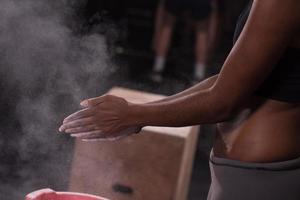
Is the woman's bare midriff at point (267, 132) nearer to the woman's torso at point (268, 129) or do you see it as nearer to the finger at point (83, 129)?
the woman's torso at point (268, 129)

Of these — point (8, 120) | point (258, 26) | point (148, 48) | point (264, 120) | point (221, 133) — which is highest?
point (258, 26)

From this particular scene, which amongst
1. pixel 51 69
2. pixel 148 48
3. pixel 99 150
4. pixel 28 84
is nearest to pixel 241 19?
pixel 99 150

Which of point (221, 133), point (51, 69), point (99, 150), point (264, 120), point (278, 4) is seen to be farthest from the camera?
point (51, 69)

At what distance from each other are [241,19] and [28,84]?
2365 millimetres

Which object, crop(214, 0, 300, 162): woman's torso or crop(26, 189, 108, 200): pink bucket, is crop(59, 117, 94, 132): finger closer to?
crop(26, 189, 108, 200): pink bucket

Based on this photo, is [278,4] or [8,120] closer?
[278,4]

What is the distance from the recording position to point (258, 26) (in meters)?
1.38

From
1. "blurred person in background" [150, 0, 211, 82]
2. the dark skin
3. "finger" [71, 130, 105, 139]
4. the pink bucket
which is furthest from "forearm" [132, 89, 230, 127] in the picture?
"blurred person in background" [150, 0, 211, 82]

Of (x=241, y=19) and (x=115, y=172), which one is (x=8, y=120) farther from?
(x=241, y=19)

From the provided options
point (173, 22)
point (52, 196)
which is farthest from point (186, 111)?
A: point (173, 22)

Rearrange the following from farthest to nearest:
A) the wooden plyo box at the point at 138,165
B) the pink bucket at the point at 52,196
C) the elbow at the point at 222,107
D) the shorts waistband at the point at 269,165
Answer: the wooden plyo box at the point at 138,165 → the pink bucket at the point at 52,196 → the shorts waistband at the point at 269,165 → the elbow at the point at 222,107

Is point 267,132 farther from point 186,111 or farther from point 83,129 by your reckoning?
point 83,129

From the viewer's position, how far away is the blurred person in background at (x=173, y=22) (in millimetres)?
6324

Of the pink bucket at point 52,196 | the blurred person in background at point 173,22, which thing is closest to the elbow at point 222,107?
the pink bucket at point 52,196
